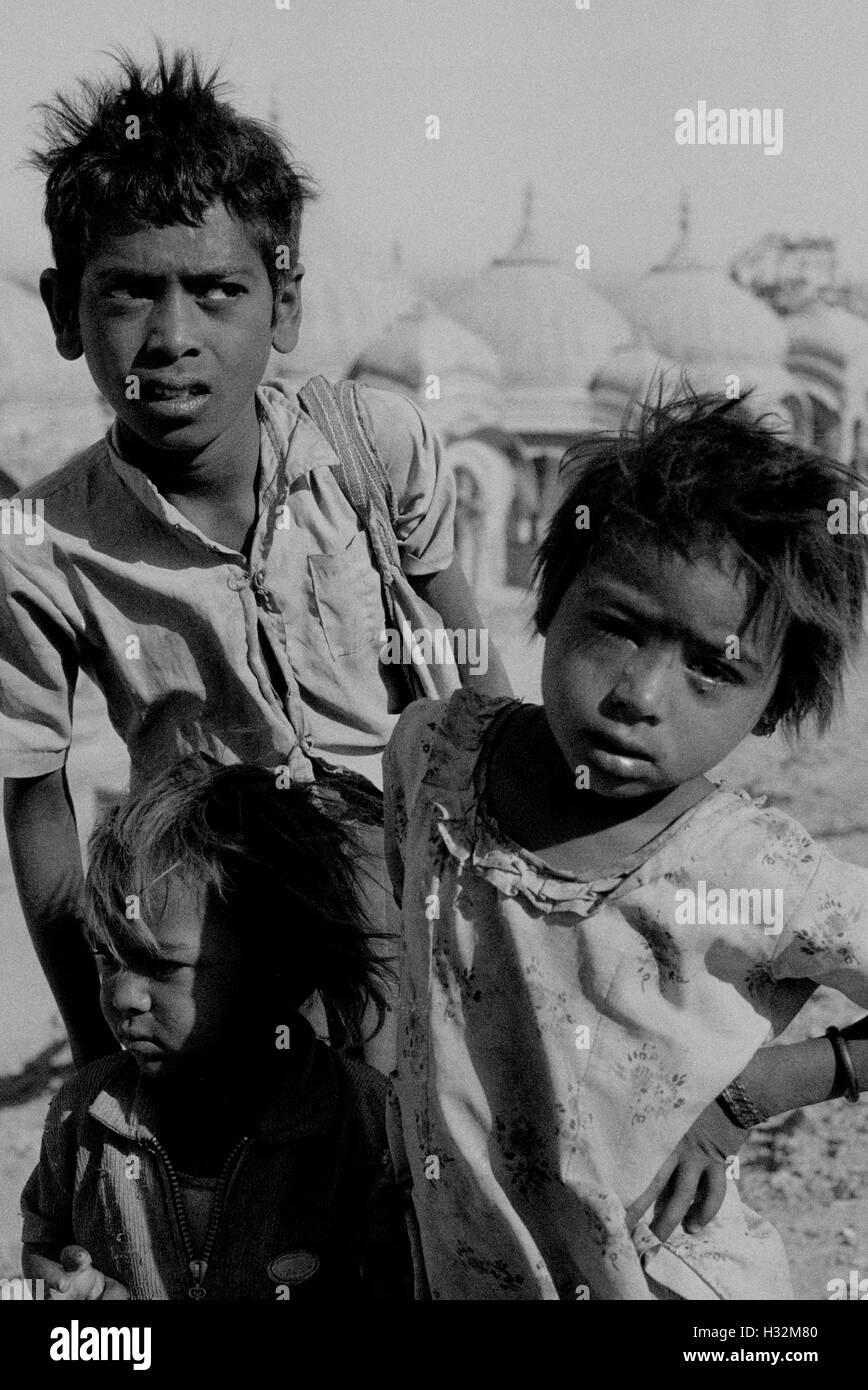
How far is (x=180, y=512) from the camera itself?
2018 millimetres

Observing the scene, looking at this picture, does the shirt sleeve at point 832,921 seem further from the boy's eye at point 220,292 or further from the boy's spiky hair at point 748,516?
the boy's eye at point 220,292

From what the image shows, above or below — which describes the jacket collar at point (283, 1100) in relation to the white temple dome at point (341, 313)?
below

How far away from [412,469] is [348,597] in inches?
7.4

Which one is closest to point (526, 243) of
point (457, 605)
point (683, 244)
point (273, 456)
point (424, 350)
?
point (683, 244)

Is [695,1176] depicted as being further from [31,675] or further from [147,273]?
[147,273]

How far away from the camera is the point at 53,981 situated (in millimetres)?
2102

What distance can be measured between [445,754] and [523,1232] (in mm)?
469

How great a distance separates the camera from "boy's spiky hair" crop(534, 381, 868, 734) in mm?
1469

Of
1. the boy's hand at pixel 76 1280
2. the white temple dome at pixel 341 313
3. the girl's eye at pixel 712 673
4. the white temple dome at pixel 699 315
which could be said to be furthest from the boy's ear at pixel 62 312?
the white temple dome at pixel 699 315

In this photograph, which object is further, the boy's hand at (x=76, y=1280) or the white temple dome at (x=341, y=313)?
the white temple dome at (x=341, y=313)

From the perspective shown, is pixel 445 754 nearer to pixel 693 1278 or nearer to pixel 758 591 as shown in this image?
pixel 758 591

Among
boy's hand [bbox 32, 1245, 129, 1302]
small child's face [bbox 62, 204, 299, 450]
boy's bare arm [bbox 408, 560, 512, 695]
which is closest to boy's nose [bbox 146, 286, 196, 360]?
small child's face [bbox 62, 204, 299, 450]

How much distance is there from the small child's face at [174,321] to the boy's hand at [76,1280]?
3.02ft

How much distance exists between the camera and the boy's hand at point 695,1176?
1591 millimetres
